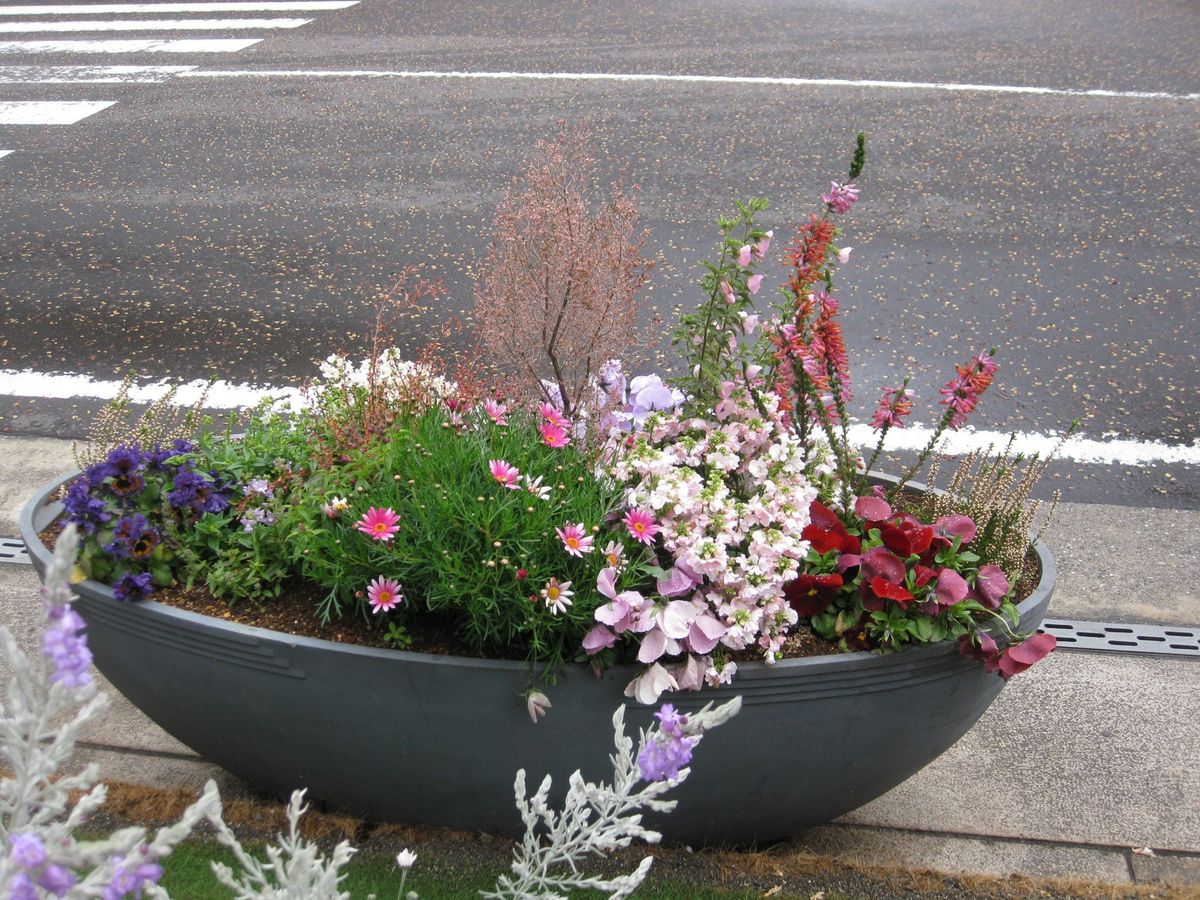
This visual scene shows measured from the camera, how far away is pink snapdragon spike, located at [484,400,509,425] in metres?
2.68

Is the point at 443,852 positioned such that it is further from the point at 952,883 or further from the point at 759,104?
the point at 759,104

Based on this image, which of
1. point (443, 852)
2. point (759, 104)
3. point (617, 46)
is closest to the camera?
point (443, 852)

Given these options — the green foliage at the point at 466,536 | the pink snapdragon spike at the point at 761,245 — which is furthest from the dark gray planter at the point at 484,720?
the pink snapdragon spike at the point at 761,245

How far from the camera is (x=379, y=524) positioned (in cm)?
231

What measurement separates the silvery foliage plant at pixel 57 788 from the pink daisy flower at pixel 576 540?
1.21 meters

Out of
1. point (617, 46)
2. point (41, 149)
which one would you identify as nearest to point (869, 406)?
point (41, 149)

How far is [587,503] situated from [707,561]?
0.27m

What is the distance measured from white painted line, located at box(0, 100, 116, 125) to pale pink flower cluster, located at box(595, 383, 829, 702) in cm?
804

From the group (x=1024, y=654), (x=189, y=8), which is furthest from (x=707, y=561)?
(x=189, y=8)

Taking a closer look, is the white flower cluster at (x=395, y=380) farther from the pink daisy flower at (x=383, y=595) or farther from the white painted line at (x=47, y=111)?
the white painted line at (x=47, y=111)

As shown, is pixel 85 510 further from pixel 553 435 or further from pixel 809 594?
pixel 809 594

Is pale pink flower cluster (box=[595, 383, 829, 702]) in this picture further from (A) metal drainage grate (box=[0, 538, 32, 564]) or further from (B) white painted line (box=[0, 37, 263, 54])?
(B) white painted line (box=[0, 37, 263, 54])

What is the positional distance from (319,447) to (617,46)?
910 centimetres

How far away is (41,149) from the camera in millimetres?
8383
